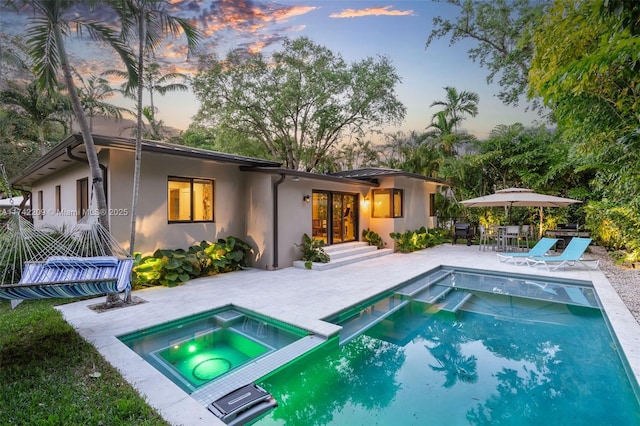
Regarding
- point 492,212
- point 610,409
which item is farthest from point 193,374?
point 492,212

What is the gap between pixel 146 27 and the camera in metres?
5.59

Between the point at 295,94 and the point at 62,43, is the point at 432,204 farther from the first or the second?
the point at 62,43

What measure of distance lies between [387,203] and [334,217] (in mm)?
2689

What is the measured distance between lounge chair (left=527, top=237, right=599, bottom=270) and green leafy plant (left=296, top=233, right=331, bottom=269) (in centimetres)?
628

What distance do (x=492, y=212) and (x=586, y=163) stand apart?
17.6 feet

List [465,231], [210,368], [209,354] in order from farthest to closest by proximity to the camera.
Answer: [465,231] → [209,354] → [210,368]

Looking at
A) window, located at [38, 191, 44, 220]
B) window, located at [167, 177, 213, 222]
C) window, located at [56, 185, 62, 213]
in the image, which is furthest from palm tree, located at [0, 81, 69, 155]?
window, located at [167, 177, 213, 222]

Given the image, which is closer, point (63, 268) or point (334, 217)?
point (63, 268)

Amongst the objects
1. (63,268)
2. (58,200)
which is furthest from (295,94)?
(63,268)

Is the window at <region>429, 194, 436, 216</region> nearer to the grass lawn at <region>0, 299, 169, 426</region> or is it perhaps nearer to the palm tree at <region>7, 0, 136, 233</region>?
the palm tree at <region>7, 0, 136, 233</region>

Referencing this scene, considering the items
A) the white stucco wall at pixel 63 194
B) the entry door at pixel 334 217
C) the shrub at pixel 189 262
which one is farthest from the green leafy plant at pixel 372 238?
the white stucco wall at pixel 63 194

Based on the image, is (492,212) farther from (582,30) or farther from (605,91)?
(582,30)

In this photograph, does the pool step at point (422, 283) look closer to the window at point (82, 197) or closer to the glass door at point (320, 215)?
the glass door at point (320, 215)

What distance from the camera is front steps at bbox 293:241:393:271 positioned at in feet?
29.9
